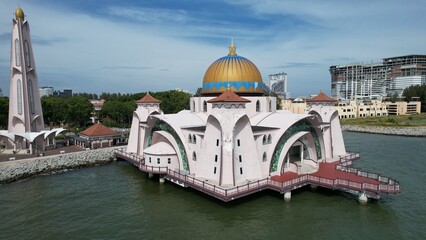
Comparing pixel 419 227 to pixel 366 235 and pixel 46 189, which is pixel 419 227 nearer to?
pixel 366 235

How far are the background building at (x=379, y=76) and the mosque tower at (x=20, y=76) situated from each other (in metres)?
133

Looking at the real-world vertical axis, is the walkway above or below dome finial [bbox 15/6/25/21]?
below

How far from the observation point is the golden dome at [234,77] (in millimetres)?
29438

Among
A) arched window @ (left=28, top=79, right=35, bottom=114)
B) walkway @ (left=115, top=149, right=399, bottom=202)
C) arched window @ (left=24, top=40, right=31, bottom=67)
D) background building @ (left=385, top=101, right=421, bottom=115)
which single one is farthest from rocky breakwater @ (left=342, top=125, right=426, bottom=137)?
arched window @ (left=24, top=40, right=31, bottom=67)

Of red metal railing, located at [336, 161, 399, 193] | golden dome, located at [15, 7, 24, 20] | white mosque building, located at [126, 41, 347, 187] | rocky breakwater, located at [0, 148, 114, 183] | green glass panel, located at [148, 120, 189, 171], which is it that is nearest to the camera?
red metal railing, located at [336, 161, 399, 193]

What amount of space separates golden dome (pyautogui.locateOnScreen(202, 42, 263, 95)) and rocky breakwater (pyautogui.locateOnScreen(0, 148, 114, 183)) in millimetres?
14007

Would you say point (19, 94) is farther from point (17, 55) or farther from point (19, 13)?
point (19, 13)

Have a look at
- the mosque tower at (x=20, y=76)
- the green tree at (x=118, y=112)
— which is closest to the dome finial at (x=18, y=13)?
the mosque tower at (x=20, y=76)

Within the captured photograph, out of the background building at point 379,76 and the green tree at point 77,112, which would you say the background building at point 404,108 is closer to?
the background building at point 379,76

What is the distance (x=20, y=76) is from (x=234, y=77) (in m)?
23.8

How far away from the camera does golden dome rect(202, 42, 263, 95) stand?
29.4 metres

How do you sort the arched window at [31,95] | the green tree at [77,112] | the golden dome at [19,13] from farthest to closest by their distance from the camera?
the green tree at [77,112] → the arched window at [31,95] → the golden dome at [19,13]

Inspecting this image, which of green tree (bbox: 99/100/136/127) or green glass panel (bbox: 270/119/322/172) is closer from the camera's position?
green glass panel (bbox: 270/119/322/172)

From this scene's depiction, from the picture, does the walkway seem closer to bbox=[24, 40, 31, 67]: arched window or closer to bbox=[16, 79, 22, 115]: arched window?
bbox=[16, 79, 22, 115]: arched window
